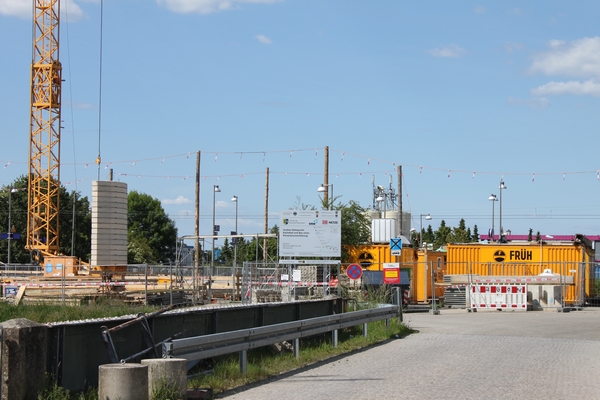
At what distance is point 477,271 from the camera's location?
127 ft

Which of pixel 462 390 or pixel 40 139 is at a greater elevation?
pixel 40 139

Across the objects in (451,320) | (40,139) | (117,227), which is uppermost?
(40,139)

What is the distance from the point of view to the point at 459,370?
41.5ft

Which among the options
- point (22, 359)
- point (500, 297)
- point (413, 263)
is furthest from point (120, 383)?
point (413, 263)

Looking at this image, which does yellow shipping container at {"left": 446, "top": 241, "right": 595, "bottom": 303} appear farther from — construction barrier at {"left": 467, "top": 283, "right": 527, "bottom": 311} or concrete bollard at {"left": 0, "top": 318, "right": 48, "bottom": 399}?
concrete bollard at {"left": 0, "top": 318, "right": 48, "bottom": 399}

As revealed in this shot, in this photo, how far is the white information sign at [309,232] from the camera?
1102 inches

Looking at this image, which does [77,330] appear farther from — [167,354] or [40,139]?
[40,139]

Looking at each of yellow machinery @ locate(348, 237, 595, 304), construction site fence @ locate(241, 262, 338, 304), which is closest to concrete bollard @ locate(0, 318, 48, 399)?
construction site fence @ locate(241, 262, 338, 304)

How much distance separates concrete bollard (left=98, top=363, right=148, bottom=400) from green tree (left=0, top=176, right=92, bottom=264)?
71748mm

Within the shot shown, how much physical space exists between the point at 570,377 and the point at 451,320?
539 inches

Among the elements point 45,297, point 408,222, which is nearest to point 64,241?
point 408,222

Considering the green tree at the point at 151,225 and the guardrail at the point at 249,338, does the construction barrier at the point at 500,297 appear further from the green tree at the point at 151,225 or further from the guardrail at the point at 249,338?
the green tree at the point at 151,225

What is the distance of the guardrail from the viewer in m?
10.1

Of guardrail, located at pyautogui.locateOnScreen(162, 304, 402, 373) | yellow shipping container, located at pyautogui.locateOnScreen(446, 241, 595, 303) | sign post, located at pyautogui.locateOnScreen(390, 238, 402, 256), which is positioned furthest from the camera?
yellow shipping container, located at pyautogui.locateOnScreen(446, 241, 595, 303)
